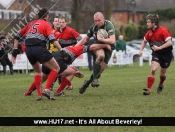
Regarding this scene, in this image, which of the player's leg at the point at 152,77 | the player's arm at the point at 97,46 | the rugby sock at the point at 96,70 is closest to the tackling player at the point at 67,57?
the player's arm at the point at 97,46

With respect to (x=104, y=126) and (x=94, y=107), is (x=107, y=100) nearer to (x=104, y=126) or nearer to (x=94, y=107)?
(x=94, y=107)

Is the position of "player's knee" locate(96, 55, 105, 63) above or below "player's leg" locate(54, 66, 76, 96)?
above

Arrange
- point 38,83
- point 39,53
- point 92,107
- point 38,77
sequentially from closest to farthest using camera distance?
1. point 92,107
2. point 39,53
3. point 38,83
4. point 38,77

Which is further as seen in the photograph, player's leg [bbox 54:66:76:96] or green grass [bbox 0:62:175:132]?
player's leg [bbox 54:66:76:96]

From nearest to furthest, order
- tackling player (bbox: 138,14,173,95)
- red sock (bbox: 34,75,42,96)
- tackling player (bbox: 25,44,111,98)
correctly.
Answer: red sock (bbox: 34,75,42,96) < tackling player (bbox: 25,44,111,98) < tackling player (bbox: 138,14,173,95)

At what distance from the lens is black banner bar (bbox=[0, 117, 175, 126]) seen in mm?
8648

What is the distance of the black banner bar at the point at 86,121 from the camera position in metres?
8.65

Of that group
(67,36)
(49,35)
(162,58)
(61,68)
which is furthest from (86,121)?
(67,36)

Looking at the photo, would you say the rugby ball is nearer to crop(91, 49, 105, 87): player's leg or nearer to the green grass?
crop(91, 49, 105, 87): player's leg

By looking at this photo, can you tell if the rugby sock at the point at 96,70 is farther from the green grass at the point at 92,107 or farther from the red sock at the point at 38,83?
the red sock at the point at 38,83

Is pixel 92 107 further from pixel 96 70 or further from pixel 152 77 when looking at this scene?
pixel 152 77

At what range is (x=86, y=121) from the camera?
8781 mm

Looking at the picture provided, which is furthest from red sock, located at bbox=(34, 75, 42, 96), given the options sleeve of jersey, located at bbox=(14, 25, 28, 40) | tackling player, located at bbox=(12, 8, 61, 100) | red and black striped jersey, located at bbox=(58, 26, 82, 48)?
red and black striped jersey, located at bbox=(58, 26, 82, 48)

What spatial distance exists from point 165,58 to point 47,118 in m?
5.72
